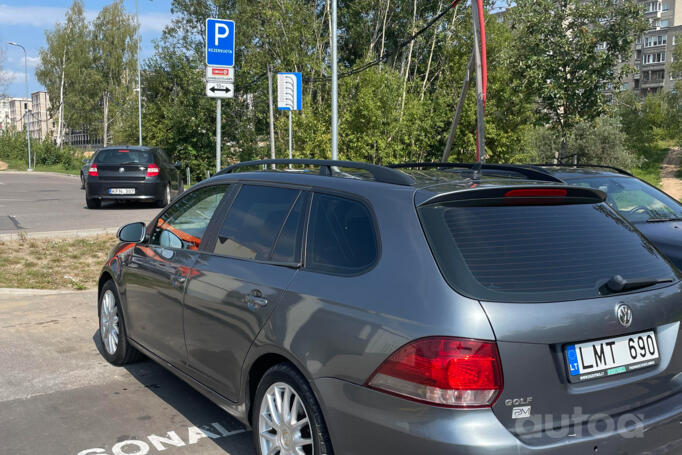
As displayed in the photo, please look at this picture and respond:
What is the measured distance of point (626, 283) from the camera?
272cm

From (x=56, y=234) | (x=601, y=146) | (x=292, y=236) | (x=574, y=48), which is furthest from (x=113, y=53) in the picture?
(x=292, y=236)

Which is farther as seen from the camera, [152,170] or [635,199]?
[152,170]

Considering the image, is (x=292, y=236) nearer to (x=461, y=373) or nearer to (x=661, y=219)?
(x=461, y=373)

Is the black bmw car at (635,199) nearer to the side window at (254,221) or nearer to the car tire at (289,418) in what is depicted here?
the side window at (254,221)

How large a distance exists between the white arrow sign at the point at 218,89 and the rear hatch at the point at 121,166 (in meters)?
9.17

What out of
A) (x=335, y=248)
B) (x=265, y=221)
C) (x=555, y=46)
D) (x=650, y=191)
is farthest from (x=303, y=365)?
(x=555, y=46)

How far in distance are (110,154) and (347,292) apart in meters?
16.7

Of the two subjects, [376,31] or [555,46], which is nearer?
[555,46]

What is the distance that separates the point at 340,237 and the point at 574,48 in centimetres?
1780

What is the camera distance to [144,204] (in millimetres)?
19656

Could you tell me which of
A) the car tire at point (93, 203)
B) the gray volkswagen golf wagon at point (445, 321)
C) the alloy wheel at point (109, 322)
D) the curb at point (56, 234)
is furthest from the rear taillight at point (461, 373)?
the car tire at point (93, 203)

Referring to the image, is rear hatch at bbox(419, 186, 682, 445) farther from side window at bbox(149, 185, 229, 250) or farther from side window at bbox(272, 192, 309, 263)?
side window at bbox(149, 185, 229, 250)

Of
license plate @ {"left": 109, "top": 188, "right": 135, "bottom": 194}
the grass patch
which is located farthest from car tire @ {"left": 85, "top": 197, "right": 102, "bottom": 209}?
the grass patch

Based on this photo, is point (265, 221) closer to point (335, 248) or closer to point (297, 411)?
point (335, 248)
